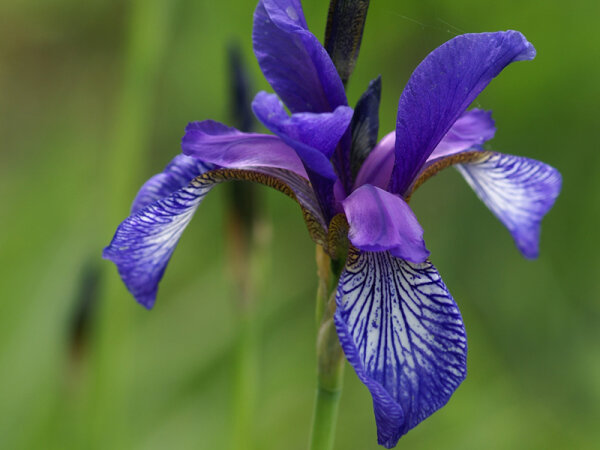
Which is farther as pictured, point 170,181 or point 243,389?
point 243,389

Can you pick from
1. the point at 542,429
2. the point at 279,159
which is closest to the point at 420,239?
the point at 279,159

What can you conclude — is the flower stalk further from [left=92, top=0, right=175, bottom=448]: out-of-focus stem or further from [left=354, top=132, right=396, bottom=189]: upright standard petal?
[left=354, top=132, right=396, bottom=189]: upright standard petal

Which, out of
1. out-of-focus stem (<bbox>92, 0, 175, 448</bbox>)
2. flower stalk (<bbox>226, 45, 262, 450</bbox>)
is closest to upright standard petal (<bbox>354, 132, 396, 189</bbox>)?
flower stalk (<bbox>226, 45, 262, 450</bbox>)

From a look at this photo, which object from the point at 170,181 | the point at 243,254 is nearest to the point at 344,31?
the point at 170,181

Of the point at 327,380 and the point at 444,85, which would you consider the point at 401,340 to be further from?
the point at 444,85

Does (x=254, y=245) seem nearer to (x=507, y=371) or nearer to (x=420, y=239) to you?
(x=420, y=239)
